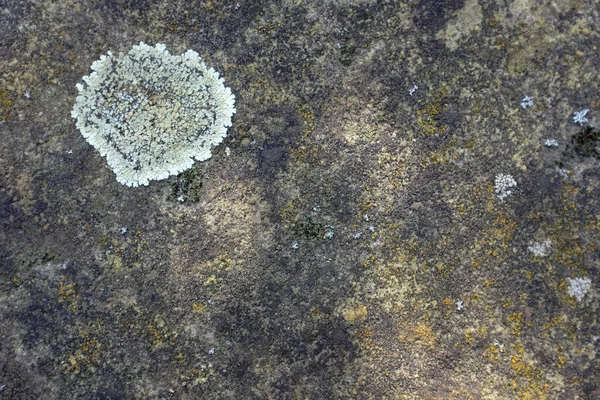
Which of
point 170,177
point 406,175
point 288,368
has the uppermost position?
point 170,177

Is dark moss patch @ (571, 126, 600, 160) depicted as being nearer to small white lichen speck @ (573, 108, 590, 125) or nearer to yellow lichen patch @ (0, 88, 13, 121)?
small white lichen speck @ (573, 108, 590, 125)

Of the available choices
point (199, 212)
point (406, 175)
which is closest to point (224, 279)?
point (199, 212)

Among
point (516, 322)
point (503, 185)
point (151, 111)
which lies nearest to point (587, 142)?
point (503, 185)

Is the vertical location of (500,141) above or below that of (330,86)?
below

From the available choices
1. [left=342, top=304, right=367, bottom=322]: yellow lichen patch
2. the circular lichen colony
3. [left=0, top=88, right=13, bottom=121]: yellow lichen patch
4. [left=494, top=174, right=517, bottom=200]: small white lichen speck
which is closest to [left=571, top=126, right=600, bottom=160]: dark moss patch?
[left=494, top=174, right=517, bottom=200]: small white lichen speck

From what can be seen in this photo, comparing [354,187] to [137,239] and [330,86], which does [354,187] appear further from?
[137,239]

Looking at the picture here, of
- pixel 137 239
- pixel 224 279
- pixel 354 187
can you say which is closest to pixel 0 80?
pixel 137 239

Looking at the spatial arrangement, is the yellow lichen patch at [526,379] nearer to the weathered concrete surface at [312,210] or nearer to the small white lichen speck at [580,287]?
the weathered concrete surface at [312,210]

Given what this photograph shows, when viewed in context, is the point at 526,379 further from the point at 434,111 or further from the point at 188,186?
the point at 188,186
